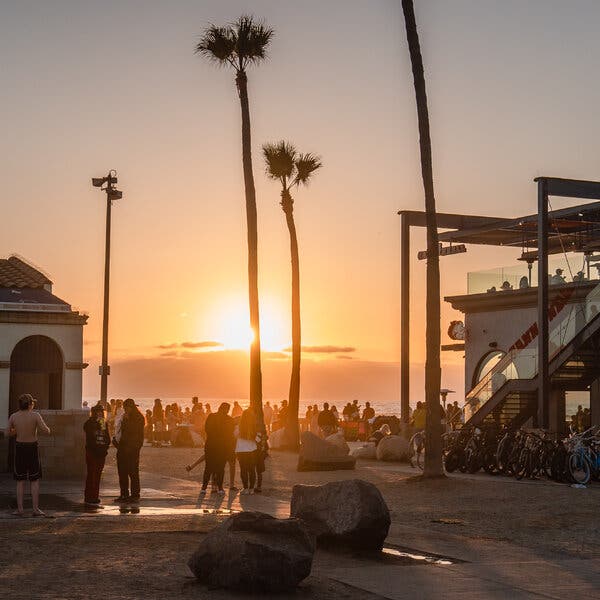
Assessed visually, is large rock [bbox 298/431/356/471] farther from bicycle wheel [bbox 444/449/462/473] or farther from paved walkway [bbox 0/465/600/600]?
paved walkway [bbox 0/465/600/600]

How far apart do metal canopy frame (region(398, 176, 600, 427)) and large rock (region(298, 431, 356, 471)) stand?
6.24 m

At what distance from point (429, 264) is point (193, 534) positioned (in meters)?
13.0

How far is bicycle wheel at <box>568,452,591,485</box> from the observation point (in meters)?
25.2

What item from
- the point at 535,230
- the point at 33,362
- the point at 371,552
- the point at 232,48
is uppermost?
the point at 232,48

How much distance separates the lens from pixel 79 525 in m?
16.9

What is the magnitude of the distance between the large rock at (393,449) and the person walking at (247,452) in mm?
11163

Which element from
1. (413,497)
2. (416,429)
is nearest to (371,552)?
(413,497)

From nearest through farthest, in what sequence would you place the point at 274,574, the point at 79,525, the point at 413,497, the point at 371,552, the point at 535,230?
the point at 274,574 < the point at 371,552 < the point at 79,525 < the point at 413,497 < the point at 535,230

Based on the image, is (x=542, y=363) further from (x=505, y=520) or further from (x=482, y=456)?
(x=505, y=520)

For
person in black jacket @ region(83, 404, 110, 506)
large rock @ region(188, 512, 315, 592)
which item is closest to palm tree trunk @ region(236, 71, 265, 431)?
person in black jacket @ region(83, 404, 110, 506)

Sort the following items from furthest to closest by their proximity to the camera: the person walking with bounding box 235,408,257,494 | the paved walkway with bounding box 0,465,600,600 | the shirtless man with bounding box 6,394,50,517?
1. the person walking with bounding box 235,408,257,494
2. the shirtless man with bounding box 6,394,50,517
3. the paved walkway with bounding box 0,465,600,600

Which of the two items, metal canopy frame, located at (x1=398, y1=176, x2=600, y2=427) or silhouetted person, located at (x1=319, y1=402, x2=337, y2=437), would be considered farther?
silhouetted person, located at (x1=319, y1=402, x2=337, y2=437)

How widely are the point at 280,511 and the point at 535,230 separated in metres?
26.4

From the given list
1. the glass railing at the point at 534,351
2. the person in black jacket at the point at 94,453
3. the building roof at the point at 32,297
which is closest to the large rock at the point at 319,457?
the building roof at the point at 32,297
